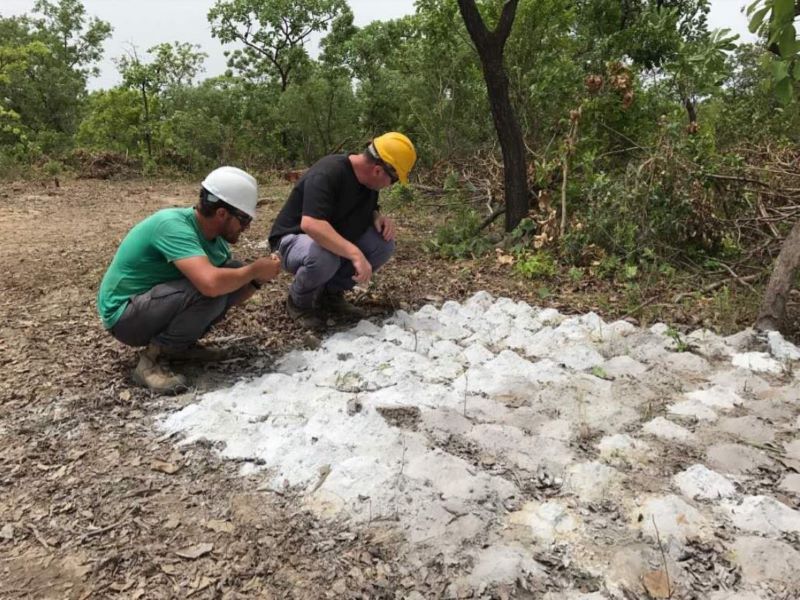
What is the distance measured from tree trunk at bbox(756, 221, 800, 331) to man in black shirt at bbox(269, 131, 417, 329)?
191 centimetres

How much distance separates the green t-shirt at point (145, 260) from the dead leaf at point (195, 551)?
119 centimetres

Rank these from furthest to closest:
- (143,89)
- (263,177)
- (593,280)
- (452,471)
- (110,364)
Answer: (143,89)
(263,177)
(593,280)
(110,364)
(452,471)

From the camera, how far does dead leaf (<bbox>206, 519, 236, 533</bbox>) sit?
1773mm

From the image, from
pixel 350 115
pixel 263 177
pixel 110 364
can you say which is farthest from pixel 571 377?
pixel 350 115

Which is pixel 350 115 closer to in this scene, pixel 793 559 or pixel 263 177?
pixel 263 177

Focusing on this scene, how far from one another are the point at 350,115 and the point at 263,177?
361 cm

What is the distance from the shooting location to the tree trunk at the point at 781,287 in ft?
9.78

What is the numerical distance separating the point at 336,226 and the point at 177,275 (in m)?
0.95

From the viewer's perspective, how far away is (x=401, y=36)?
1541 centimetres

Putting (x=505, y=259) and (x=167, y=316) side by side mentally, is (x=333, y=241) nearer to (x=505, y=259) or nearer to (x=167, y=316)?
(x=167, y=316)

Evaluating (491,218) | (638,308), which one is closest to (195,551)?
(638,308)

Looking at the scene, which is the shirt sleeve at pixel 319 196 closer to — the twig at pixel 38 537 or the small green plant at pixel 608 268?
the twig at pixel 38 537

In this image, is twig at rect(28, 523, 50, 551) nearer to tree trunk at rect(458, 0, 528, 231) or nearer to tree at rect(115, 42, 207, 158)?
tree trunk at rect(458, 0, 528, 231)

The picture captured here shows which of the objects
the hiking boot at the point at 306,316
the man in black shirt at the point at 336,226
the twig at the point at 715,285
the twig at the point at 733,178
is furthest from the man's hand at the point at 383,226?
the twig at the point at 733,178
